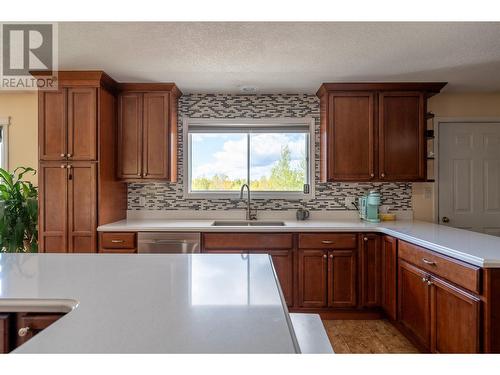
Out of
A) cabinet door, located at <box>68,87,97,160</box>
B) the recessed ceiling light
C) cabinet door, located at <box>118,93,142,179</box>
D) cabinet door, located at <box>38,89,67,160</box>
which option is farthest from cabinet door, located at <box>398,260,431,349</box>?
cabinet door, located at <box>38,89,67,160</box>

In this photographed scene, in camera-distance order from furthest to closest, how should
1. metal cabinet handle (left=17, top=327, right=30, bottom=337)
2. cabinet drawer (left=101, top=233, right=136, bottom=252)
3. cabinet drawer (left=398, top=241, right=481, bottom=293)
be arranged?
cabinet drawer (left=101, top=233, right=136, bottom=252)
cabinet drawer (left=398, top=241, right=481, bottom=293)
metal cabinet handle (left=17, top=327, right=30, bottom=337)

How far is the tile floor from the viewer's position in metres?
2.44

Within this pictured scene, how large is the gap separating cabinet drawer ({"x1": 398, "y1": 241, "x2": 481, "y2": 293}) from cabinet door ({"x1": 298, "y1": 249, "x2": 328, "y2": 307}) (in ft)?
2.26

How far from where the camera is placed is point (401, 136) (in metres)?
Result: 3.25

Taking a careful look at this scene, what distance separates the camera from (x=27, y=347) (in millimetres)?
673

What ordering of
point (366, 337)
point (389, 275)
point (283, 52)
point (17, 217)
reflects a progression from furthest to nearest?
point (17, 217) < point (389, 275) < point (366, 337) < point (283, 52)

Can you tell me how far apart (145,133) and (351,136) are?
2100 millimetres

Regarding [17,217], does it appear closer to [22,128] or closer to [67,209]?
[67,209]

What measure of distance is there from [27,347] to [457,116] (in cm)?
413

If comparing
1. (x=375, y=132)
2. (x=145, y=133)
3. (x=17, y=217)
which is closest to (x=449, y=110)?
(x=375, y=132)

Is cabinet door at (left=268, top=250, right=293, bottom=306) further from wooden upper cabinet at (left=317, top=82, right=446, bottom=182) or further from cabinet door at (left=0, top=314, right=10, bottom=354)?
cabinet door at (left=0, top=314, right=10, bottom=354)
